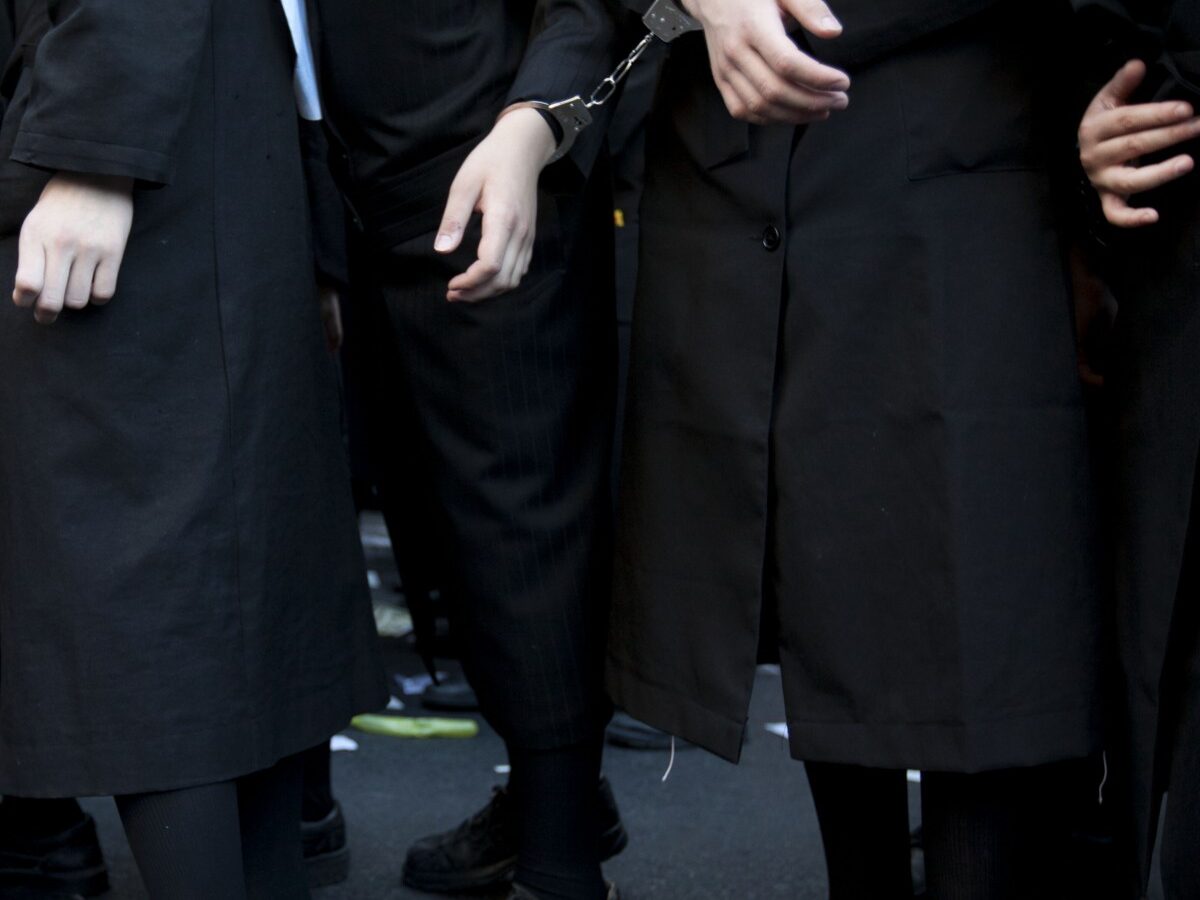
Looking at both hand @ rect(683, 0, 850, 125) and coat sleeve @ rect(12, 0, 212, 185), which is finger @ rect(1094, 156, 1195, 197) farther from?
coat sleeve @ rect(12, 0, 212, 185)

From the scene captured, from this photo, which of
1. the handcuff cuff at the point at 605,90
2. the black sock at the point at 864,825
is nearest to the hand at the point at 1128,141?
the handcuff cuff at the point at 605,90

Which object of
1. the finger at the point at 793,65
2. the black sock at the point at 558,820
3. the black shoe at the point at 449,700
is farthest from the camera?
the black shoe at the point at 449,700

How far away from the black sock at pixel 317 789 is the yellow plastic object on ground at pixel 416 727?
2.32 feet

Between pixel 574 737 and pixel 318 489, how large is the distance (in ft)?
1.57

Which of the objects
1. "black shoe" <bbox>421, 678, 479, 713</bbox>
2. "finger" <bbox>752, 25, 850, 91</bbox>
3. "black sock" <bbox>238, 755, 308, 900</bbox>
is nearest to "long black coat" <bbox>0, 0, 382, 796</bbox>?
"black sock" <bbox>238, 755, 308, 900</bbox>

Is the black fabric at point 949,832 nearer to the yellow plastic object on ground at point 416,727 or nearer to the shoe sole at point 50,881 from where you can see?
the shoe sole at point 50,881

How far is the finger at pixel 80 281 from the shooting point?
4.37 feet

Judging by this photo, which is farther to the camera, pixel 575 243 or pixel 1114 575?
pixel 575 243

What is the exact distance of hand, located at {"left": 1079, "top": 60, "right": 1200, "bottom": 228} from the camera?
116cm

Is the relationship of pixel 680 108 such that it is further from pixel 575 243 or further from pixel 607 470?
pixel 607 470

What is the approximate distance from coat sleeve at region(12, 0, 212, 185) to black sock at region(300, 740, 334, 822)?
1088mm

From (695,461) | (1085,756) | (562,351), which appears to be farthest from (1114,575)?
(562,351)

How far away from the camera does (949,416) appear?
127 cm

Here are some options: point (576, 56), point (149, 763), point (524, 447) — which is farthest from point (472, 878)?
point (576, 56)
